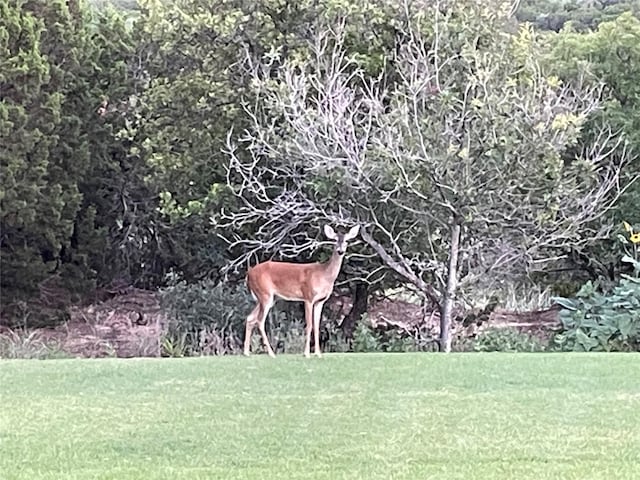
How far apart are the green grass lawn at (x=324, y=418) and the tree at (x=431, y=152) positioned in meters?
2.27

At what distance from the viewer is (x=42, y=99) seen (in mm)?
12352

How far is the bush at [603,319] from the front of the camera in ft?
36.2

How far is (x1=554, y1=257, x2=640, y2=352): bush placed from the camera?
11039 millimetres

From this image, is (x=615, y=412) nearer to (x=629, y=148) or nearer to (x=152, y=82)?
(x=629, y=148)

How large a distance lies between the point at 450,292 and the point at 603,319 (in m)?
1.78

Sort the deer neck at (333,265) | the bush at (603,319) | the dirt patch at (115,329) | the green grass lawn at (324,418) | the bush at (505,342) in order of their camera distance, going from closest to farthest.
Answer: the green grass lawn at (324,418) < the deer neck at (333,265) < the bush at (603,319) < the bush at (505,342) < the dirt patch at (115,329)

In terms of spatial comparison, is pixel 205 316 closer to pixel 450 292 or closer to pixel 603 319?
pixel 450 292

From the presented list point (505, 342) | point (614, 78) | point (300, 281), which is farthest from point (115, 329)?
point (614, 78)

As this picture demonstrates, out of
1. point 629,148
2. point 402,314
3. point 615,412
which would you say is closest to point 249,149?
point 402,314

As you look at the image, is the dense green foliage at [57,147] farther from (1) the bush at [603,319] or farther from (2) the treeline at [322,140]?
(1) the bush at [603,319]

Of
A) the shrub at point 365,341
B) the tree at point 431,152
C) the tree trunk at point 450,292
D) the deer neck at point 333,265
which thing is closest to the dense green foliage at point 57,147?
the tree at point 431,152

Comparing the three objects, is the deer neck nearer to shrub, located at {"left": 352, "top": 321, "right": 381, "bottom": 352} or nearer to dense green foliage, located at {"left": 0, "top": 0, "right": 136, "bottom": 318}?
shrub, located at {"left": 352, "top": 321, "right": 381, "bottom": 352}

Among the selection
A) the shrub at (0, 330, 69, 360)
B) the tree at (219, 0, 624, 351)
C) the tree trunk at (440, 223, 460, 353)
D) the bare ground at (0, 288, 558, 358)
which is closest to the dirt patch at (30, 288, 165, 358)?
the bare ground at (0, 288, 558, 358)

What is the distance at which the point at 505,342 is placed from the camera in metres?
11.6
